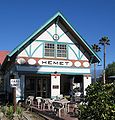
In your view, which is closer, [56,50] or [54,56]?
[54,56]

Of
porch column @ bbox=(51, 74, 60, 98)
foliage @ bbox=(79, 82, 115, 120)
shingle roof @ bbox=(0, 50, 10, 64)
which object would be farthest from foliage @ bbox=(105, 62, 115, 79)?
foliage @ bbox=(79, 82, 115, 120)

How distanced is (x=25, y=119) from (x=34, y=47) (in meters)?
10.3

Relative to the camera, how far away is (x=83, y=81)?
24766 millimetres

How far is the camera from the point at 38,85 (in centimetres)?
2692

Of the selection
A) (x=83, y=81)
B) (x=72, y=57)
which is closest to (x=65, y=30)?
(x=72, y=57)

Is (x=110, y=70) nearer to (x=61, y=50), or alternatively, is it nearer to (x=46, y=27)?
(x=61, y=50)

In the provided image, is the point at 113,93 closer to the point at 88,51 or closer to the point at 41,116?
the point at 41,116

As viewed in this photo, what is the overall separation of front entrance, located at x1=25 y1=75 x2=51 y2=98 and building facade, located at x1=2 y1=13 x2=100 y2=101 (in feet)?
7.20

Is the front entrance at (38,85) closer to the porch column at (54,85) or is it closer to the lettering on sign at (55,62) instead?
the porch column at (54,85)

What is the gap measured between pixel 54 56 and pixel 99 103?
16826 mm

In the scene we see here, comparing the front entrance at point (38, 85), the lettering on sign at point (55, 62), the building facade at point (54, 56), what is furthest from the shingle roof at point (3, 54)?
the lettering on sign at point (55, 62)

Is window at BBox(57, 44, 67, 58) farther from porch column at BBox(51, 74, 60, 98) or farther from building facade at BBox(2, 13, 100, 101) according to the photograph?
porch column at BBox(51, 74, 60, 98)

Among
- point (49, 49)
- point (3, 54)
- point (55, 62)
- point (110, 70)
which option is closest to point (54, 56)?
point (55, 62)

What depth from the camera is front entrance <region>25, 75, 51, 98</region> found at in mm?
26391
